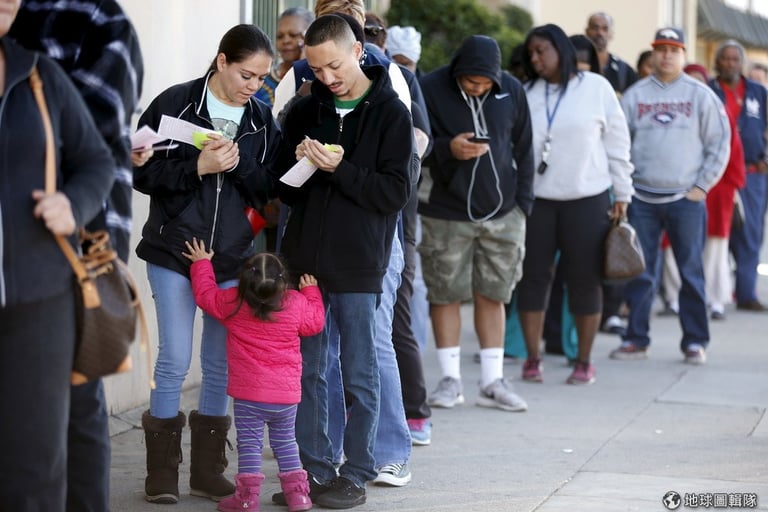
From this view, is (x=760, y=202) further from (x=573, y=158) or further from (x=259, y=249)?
(x=259, y=249)

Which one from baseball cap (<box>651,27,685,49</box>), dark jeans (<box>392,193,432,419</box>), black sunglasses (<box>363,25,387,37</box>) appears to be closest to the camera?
dark jeans (<box>392,193,432,419</box>)

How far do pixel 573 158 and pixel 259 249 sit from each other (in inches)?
74.6

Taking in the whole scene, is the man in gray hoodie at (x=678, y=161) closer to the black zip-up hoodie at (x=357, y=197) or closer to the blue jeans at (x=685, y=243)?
the blue jeans at (x=685, y=243)

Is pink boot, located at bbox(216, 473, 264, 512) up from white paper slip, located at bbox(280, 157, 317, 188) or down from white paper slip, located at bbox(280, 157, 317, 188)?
down

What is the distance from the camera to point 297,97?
551cm

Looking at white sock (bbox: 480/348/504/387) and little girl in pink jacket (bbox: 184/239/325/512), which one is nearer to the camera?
little girl in pink jacket (bbox: 184/239/325/512)

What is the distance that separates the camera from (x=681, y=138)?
9.00 metres

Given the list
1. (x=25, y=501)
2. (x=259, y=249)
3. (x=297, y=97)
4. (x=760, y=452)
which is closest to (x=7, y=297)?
(x=25, y=501)

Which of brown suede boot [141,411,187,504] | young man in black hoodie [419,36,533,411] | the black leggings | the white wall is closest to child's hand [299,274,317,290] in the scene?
brown suede boot [141,411,187,504]

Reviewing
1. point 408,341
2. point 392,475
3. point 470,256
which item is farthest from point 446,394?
point 392,475

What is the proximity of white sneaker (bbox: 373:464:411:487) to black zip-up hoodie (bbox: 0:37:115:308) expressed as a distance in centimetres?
227

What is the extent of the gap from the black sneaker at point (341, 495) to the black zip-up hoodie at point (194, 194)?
2.90ft

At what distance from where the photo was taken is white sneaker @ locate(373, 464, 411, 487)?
18.2 feet

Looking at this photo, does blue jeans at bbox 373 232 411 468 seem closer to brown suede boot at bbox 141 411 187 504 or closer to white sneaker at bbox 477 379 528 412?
brown suede boot at bbox 141 411 187 504
